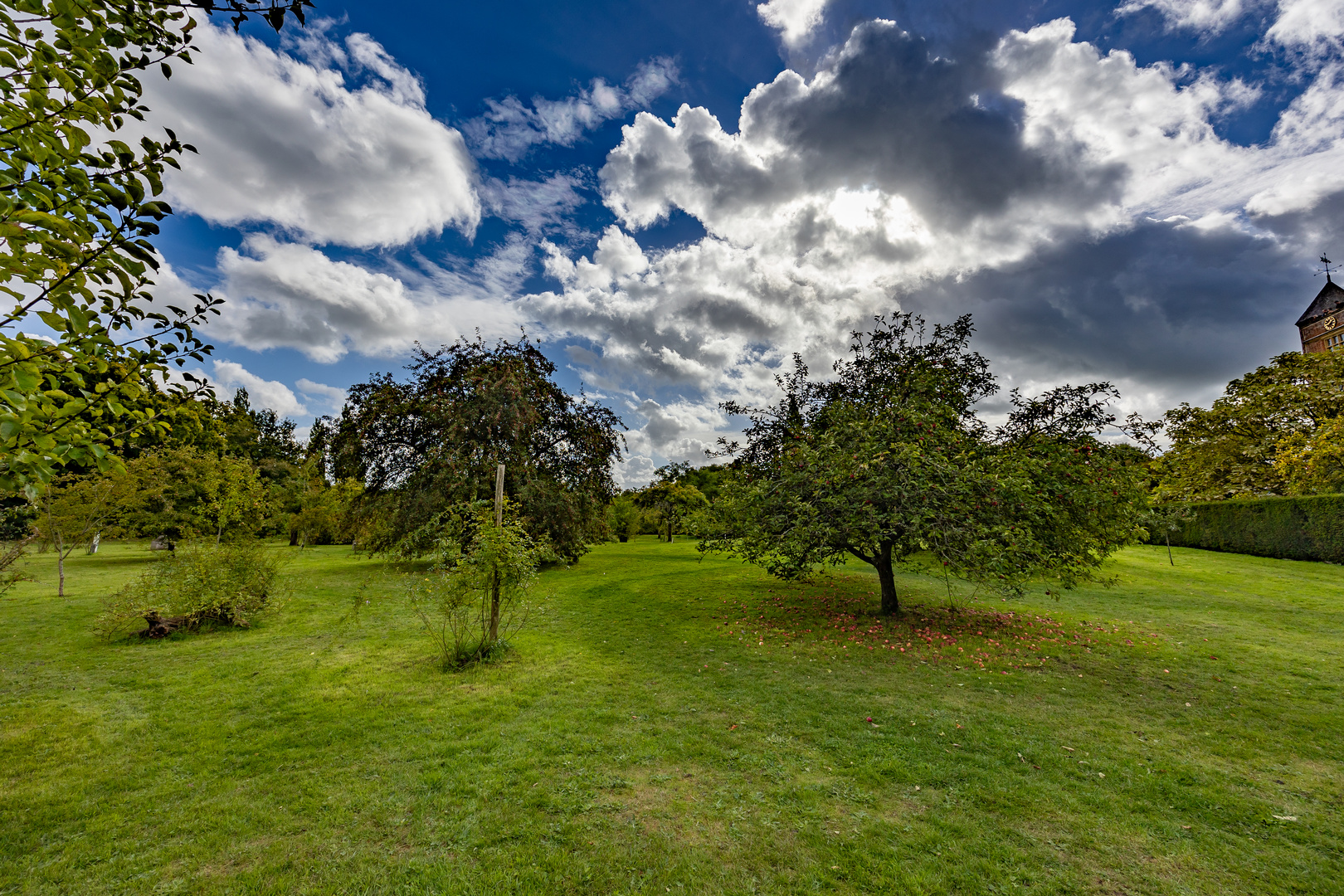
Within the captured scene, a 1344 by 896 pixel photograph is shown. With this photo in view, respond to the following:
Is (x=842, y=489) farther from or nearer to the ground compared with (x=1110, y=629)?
farther from the ground

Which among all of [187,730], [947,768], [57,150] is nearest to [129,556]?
[187,730]

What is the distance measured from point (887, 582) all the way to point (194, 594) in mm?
A: 14676

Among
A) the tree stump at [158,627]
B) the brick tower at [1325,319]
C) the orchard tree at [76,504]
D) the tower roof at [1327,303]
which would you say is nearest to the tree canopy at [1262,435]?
the brick tower at [1325,319]

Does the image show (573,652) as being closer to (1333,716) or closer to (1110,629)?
(1333,716)

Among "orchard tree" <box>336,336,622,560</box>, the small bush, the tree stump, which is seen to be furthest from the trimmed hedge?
the tree stump

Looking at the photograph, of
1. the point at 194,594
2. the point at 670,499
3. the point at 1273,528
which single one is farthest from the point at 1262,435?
the point at 194,594

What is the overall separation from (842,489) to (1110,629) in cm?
704

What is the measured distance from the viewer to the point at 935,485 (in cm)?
812

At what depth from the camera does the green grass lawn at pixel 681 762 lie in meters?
3.57

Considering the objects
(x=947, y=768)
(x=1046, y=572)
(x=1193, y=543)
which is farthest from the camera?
(x=1193, y=543)

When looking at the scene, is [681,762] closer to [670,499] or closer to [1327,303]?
[670,499]

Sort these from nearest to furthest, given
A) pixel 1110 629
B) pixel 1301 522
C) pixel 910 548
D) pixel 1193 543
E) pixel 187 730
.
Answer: pixel 187 730
pixel 910 548
pixel 1110 629
pixel 1301 522
pixel 1193 543

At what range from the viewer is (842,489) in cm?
922

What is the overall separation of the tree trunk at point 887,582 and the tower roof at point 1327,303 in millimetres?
48257
